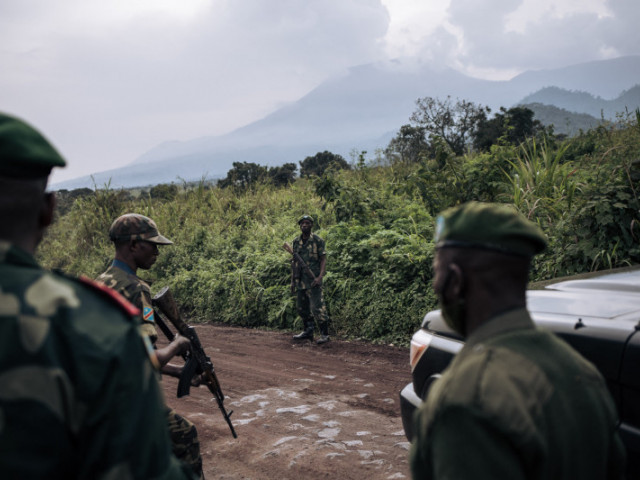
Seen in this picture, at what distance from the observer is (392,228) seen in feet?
34.9

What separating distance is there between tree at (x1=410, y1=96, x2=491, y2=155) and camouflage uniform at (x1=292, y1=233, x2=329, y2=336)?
14.4m

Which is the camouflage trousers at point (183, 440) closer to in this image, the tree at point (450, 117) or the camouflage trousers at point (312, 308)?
the camouflage trousers at point (312, 308)

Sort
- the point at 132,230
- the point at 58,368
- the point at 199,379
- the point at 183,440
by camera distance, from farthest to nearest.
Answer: the point at 199,379 < the point at 132,230 < the point at 183,440 < the point at 58,368

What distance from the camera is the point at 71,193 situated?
31.7 meters

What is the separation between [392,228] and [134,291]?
8039 mm

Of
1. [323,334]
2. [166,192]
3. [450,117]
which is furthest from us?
[450,117]

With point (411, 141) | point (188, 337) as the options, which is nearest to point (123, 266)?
point (188, 337)

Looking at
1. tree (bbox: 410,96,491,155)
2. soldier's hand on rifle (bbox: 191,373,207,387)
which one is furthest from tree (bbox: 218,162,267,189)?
soldier's hand on rifle (bbox: 191,373,207,387)

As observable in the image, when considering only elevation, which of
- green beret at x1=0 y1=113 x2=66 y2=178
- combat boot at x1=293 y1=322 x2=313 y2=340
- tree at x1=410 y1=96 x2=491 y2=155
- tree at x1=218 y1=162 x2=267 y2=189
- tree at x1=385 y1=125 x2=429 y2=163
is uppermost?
tree at x1=410 y1=96 x2=491 y2=155

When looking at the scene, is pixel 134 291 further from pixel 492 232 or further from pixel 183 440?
pixel 492 232

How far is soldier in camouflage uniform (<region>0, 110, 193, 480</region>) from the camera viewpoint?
40.3 inches

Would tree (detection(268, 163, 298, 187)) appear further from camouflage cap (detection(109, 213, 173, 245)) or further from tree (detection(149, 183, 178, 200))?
camouflage cap (detection(109, 213, 173, 245))

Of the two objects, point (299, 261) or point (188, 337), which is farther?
point (299, 261)

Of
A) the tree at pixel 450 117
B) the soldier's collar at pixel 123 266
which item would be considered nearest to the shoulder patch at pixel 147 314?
the soldier's collar at pixel 123 266
